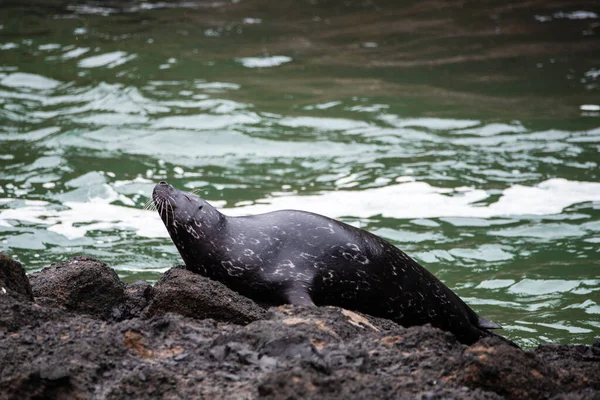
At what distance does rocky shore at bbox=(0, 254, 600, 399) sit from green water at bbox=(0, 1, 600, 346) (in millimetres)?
3218

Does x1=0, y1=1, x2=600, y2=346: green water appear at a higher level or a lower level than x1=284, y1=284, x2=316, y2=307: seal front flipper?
lower

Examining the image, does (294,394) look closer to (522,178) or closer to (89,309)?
(89,309)

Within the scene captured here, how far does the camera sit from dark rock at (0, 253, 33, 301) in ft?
18.0

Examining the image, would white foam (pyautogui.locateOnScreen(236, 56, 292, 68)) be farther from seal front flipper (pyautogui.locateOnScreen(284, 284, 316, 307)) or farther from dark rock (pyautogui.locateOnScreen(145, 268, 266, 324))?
dark rock (pyautogui.locateOnScreen(145, 268, 266, 324))

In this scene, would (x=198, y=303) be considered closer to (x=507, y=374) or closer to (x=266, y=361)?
(x=266, y=361)

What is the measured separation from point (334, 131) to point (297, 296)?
8187 mm

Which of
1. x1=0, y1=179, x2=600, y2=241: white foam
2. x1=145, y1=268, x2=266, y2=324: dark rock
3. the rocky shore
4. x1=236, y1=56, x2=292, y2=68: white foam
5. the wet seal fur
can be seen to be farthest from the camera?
x1=236, y1=56, x2=292, y2=68: white foam

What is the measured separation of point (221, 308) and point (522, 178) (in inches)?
281

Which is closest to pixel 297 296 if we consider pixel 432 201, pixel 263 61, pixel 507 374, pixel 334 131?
pixel 507 374

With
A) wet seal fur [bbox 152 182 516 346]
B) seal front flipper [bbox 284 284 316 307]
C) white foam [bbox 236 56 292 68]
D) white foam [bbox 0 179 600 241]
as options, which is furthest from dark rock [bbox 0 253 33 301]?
white foam [bbox 236 56 292 68]

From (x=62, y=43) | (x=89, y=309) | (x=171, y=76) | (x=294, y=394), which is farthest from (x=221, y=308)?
(x=62, y=43)

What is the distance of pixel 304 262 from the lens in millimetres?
6414

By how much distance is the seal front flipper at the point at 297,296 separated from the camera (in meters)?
5.94

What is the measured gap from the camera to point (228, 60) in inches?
684
